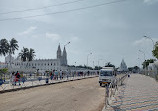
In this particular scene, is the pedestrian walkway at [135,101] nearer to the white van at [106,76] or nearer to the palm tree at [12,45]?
the white van at [106,76]

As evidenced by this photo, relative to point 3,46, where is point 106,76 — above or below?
below

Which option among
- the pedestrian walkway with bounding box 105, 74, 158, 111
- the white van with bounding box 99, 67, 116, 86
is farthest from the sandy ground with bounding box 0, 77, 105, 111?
the white van with bounding box 99, 67, 116, 86

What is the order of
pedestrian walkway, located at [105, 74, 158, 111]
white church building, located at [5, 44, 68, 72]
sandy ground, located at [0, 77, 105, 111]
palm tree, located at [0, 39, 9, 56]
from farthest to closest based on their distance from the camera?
white church building, located at [5, 44, 68, 72] < palm tree, located at [0, 39, 9, 56] < sandy ground, located at [0, 77, 105, 111] < pedestrian walkway, located at [105, 74, 158, 111]

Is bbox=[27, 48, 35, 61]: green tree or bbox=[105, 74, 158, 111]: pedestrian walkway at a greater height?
bbox=[27, 48, 35, 61]: green tree

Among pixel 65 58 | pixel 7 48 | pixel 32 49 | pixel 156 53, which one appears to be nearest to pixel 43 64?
pixel 65 58

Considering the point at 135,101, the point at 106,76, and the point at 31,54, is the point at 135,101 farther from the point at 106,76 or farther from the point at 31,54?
the point at 31,54

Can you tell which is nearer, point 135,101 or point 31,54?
point 135,101

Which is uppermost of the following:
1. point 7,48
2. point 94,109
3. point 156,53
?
point 7,48

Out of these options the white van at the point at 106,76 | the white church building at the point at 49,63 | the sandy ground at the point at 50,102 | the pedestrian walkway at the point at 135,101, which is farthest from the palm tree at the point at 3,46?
the pedestrian walkway at the point at 135,101

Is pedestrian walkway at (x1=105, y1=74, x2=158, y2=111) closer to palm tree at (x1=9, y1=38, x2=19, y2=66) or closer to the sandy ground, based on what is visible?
the sandy ground

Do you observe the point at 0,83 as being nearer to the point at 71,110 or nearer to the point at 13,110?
the point at 13,110

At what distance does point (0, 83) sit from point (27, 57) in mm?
69110

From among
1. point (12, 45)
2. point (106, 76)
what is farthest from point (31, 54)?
point (106, 76)

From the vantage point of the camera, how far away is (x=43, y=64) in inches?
4562
